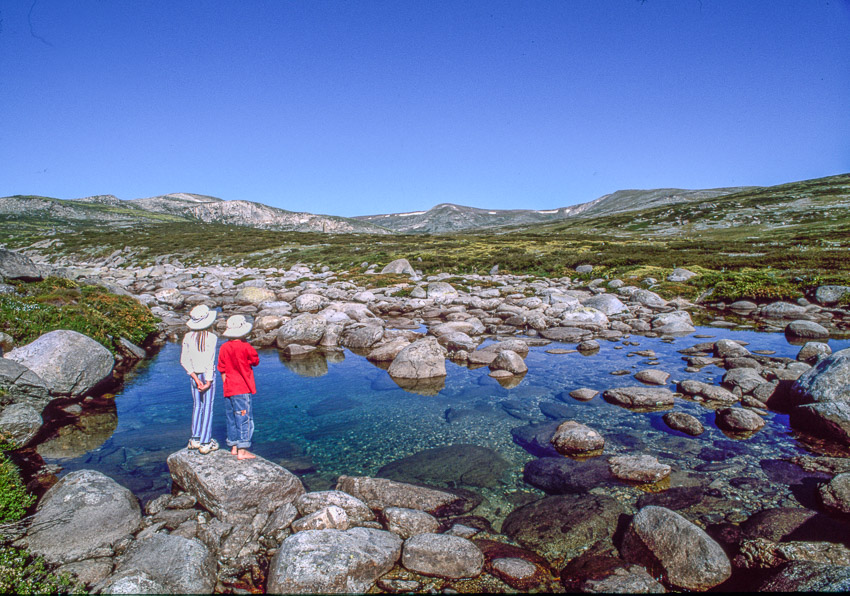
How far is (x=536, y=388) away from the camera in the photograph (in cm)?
1430

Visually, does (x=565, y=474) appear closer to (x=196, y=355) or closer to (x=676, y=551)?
(x=676, y=551)

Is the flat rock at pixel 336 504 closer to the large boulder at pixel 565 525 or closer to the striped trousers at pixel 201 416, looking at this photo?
the large boulder at pixel 565 525

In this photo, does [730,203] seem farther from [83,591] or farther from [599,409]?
[83,591]

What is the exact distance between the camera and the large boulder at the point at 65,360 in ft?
37.2

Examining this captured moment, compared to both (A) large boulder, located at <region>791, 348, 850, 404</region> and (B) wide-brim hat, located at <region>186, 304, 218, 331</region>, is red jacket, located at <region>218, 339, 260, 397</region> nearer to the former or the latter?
(B) wide-brim hat, located at <region>186, 304, 218, 331</region>

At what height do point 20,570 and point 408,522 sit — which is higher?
point 20,570

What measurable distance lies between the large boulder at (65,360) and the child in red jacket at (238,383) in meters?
6.99

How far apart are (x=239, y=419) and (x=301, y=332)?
12.9 metres

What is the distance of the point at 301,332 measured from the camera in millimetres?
20953

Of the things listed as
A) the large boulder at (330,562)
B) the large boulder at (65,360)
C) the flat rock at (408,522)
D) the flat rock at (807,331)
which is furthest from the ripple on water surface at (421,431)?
the flat rock at (807,331)

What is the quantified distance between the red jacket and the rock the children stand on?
32cm

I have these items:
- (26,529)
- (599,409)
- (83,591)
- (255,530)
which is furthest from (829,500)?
(26,529)

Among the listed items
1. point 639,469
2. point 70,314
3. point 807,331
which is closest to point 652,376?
point 639,469

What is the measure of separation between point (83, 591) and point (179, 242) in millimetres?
90335
